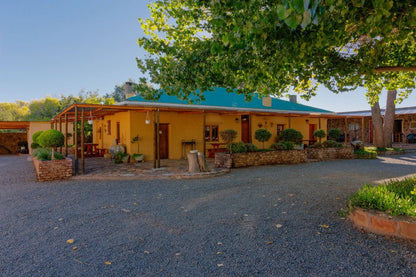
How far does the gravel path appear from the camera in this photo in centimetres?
277

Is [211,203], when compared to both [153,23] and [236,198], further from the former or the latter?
[153,23]

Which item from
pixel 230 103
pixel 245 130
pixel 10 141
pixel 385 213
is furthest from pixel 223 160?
pixel 10 141

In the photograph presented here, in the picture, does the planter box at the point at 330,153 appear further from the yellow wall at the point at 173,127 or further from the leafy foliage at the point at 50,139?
the leafy foliage at the point at 50,139

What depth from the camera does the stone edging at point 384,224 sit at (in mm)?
3275

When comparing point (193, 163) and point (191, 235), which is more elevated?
point (193, 163)

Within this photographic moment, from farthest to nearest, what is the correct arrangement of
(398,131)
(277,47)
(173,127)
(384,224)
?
(398,131) < (173,127) < (277,47) < (384,224)

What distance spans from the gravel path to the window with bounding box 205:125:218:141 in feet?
28.9

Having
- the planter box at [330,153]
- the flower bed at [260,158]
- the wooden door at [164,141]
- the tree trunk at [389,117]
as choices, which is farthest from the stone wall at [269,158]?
the tree trunk at [389,117]

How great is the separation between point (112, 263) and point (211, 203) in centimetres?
279

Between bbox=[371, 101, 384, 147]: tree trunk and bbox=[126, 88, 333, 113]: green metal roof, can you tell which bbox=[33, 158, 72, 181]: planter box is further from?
bbox=[371, 101, 384, 147]: tree trunk

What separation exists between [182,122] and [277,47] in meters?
10.5

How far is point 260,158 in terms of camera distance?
1169 cm

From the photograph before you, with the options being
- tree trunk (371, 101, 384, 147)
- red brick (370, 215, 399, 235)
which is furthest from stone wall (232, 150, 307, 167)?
tree trunk (371, 101, 384, 147)

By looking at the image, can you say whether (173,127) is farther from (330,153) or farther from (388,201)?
(388,201)
